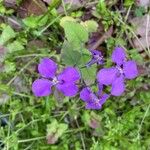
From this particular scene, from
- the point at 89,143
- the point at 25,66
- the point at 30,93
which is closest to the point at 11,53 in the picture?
the point at 25,66

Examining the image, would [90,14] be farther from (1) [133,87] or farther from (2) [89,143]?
(2) [89,143]

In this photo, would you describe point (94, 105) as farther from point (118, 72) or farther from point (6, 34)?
point (6, 34)

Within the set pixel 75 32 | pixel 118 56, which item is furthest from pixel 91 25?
pixel 118 56

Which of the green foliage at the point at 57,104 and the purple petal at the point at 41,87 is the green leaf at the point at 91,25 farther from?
the purple petal at the point at 41,87

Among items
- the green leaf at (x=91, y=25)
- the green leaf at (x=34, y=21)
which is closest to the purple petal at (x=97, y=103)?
the green leaf at (x=91, y=25)

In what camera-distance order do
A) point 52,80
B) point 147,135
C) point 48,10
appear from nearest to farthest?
1. point 52,80
2. point 48,10
3. point 147,135

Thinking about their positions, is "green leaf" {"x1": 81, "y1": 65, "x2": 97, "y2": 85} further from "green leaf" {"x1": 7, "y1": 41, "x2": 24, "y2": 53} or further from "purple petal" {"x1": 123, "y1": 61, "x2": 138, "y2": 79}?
"green leaf" {"x1": 7, "y1": 41, "x2": 24, "y2": 53}
